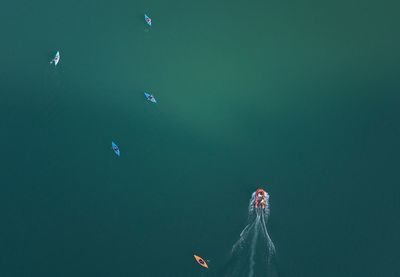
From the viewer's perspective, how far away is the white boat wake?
5741 cm

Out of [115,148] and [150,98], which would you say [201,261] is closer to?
[115,148]

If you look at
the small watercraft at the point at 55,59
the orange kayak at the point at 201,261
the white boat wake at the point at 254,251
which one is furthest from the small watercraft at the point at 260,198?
the small watercraft at the point at 55,59

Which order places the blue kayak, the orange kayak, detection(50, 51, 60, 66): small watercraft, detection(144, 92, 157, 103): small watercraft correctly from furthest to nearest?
detection(50, 51, 60, 66): small watercraft
detection(144, 92, 157, 103): small watercraft
the blue kayak
the orange kayak

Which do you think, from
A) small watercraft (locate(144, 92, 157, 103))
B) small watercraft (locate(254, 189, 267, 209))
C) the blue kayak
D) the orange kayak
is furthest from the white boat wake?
small watercraft (locate(144, 92, 157, 103))

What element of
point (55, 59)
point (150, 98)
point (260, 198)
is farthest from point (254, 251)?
point (55, 59)

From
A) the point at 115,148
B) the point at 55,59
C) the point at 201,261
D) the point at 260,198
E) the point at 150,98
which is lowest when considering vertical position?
the point at 201,261

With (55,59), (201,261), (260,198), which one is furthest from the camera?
(55,59)

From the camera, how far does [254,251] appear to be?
192 ft

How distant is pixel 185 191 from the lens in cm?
6231

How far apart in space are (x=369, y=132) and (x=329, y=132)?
4.31m

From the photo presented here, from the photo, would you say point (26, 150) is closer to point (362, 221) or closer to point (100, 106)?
point (100, 106)

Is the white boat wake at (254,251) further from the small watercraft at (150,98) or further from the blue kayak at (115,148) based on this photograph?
the small watercraft at (150,98)

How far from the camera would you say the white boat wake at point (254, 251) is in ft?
188

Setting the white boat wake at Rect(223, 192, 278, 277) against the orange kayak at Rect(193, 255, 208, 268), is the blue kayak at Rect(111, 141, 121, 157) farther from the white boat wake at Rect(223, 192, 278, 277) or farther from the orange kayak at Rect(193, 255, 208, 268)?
the white boat wake at Rect(223, 192, 278, 277)
